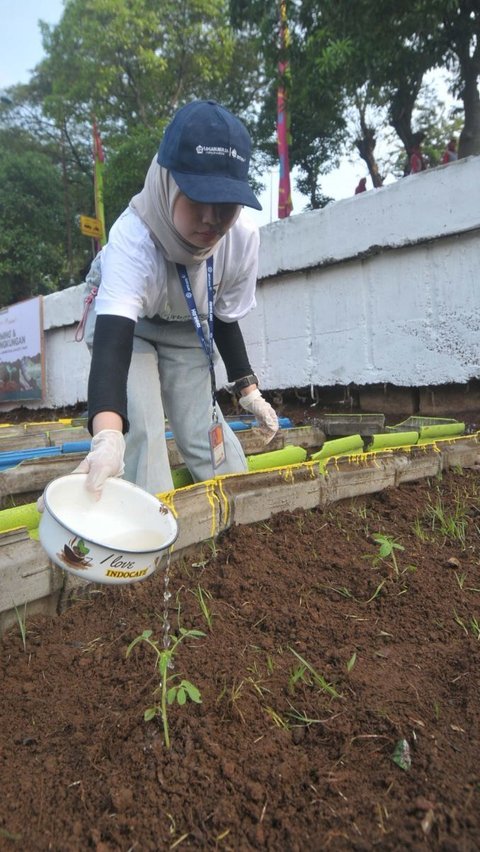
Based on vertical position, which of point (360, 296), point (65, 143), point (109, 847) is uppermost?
point (65, 143)

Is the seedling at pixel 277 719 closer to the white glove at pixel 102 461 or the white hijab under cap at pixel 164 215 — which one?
the white glove at pixel 102 461

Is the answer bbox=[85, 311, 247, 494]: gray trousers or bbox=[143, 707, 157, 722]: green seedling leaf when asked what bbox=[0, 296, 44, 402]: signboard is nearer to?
bbox=[85, 311, 247, 494]: gray trousers

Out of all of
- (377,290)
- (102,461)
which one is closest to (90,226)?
(377,290)

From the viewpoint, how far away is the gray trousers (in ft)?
7.66

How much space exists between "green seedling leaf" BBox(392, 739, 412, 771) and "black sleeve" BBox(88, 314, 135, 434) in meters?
1.10

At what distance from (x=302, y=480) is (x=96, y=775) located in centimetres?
148

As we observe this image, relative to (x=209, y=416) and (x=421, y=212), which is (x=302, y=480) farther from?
(x=421, y=212)

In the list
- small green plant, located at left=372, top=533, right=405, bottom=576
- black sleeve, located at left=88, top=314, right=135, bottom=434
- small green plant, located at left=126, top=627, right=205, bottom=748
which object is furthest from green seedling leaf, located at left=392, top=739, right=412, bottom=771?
black sleeve, located at left=88, top=314, right=135, bottom=434

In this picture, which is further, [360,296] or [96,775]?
[360,296]

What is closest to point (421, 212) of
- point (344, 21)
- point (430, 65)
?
point (344, 21)

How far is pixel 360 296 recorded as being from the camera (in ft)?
15.8

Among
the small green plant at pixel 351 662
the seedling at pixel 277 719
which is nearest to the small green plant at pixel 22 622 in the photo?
the seedling at pixel 277 719

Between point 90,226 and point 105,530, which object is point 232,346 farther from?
point 90,226

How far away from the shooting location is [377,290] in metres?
4.70
